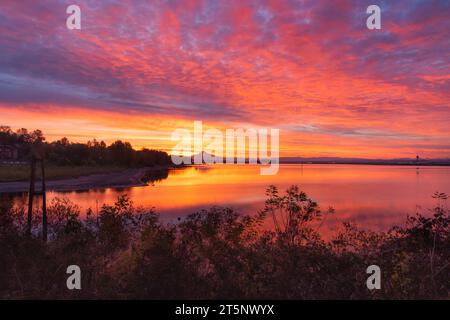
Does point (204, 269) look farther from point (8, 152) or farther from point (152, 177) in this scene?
point (152, 177)

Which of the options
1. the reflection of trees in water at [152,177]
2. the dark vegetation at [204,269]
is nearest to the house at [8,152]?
the dark vegetation at [204,269]

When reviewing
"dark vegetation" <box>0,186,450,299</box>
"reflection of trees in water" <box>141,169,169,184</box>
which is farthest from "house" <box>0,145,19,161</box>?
"reflection of trees in water" <box>141,169,169,184</box>

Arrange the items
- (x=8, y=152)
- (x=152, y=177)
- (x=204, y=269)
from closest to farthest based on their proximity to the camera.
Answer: (x=204, y=269) < (x=8, y=152) < (x=152, y=177)

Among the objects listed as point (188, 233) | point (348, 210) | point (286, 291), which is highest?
point (188, 233)

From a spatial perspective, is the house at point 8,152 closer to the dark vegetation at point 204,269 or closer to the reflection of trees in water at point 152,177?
the dark vegetation at point 204,269

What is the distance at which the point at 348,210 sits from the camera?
37.2 meters

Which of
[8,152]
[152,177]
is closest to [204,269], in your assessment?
[8,152]

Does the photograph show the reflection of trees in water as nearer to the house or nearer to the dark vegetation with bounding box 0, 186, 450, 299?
the house

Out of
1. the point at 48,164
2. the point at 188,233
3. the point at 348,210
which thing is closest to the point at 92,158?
the point at 48,164
